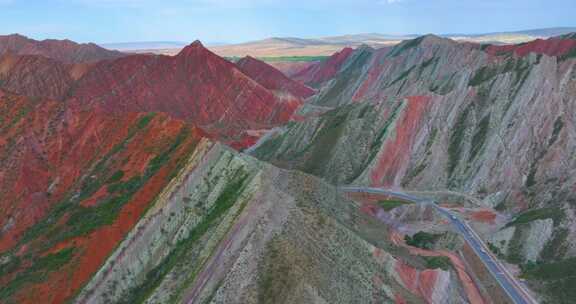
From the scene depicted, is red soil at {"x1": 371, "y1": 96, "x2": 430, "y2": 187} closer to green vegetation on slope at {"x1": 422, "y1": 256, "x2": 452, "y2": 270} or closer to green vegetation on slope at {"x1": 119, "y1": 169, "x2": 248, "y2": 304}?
green vegetation on slope at {"x1": 422, "y1": 256, "x2": 452, "y2": 270}

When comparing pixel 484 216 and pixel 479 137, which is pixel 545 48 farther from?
pixel 484 216

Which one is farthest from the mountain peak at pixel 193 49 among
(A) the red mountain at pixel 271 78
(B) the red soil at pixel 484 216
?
(B) the red soil at pixel 484 216

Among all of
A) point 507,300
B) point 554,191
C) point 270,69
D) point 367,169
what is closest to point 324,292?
point 507,300

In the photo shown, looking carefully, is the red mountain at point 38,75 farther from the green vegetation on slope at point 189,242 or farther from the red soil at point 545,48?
the green vegetation on slope at point 189,242

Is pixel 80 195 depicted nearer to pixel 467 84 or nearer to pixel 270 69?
pixel 467 84

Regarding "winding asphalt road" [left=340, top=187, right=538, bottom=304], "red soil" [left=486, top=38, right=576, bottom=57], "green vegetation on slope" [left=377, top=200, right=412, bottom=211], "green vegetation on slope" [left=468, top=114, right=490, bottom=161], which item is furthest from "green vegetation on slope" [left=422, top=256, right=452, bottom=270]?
"red soil" [left=486, top=38, right=576, bottom=57]

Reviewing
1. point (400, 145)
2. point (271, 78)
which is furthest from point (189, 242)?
point (271, 78)
